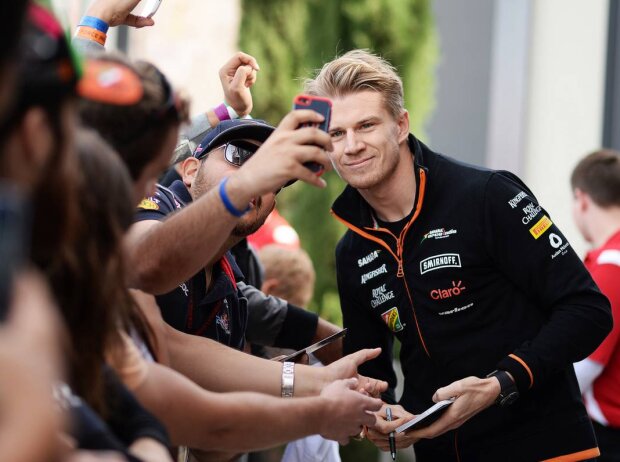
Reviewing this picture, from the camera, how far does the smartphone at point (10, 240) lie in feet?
3.53

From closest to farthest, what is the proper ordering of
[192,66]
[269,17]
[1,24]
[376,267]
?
[1,24], [376,267], [269,17], [192,66]

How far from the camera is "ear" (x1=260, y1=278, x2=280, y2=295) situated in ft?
16.4

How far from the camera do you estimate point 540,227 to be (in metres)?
3.37

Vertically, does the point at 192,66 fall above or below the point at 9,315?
above

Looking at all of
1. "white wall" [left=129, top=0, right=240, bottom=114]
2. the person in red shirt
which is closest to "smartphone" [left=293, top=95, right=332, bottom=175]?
the person in red shirt

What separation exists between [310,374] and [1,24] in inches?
78.6

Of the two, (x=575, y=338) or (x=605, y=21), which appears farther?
(x=605, y=21)

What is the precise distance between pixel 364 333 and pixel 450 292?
438 millimetres

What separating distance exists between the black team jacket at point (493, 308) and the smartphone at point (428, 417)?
20 cm

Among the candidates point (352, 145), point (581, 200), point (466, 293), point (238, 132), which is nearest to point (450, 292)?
point (466, 293)

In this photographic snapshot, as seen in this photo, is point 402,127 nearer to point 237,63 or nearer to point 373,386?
point 237,63

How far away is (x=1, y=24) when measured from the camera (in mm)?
1268

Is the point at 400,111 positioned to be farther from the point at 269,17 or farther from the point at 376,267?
the point at 269,17

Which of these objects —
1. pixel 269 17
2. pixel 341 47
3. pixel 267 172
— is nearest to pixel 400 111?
pixel 267 172
